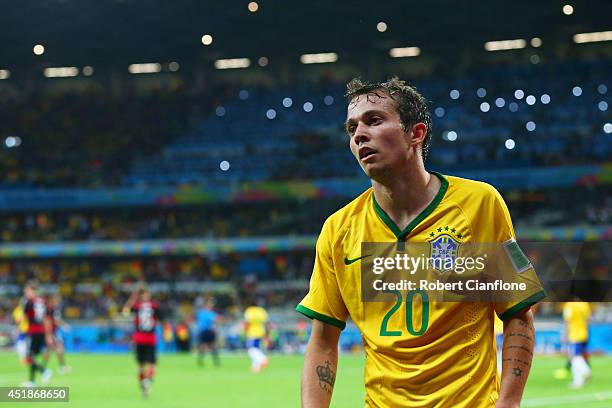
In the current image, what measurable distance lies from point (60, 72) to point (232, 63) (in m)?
9.72

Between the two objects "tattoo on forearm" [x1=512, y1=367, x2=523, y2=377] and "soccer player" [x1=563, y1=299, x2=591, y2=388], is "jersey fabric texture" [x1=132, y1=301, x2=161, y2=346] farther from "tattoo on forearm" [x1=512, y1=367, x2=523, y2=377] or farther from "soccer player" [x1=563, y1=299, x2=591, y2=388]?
"tattoo on forearm" [x1=512, y1=367, x2=523, y2=377]

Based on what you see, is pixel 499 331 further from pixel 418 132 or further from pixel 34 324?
pixel 418 132

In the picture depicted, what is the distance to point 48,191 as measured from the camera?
5100 cm

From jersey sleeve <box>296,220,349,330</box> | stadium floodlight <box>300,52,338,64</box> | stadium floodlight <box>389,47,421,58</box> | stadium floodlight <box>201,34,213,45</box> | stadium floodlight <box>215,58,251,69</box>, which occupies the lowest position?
jersey sleeve <box>296,220,349,330</box>

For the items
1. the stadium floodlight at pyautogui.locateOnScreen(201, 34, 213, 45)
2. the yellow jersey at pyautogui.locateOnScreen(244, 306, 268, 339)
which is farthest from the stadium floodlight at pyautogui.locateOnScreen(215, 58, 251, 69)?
the yellow jersey at pyautogui.locateOnScreen(244, 306, 268, 339)

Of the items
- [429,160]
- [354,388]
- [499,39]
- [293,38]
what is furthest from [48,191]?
[354,388]

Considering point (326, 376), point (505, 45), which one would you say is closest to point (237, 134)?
point (505, 45)

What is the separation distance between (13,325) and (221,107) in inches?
689

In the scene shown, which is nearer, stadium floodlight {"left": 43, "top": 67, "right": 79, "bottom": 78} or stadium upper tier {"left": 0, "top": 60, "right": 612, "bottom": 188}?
stadium upper tier {"left": 0, "top": 60, "right": 612, "bottom": 188}

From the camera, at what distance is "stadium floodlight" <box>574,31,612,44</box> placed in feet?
171

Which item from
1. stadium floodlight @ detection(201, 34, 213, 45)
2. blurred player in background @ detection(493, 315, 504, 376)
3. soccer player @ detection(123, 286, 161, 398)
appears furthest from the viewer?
stadium floodlight @ detection(201, 34, 213, 45)

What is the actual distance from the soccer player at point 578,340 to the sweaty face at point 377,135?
18.4 meters

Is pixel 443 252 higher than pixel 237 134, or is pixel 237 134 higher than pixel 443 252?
pixel 237 134

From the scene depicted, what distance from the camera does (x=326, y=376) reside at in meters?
4.05
